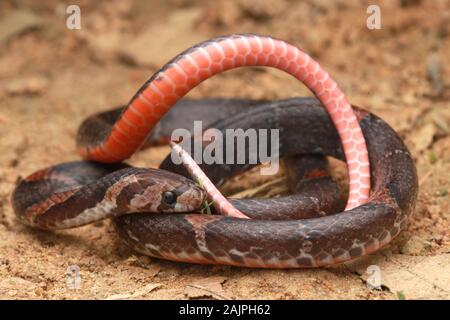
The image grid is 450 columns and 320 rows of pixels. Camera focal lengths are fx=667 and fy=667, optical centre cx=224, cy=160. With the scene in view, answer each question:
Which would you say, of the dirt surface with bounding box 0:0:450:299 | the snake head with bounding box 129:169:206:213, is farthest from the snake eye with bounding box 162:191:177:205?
the dirt surface with bounding box 0:0:450:299

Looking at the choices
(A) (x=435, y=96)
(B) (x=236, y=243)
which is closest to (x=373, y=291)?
(B) (x=236, y=243)

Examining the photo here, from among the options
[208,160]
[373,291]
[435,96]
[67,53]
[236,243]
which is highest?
[67,53]

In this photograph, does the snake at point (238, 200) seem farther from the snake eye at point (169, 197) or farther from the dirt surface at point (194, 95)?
the dirt surface at point (194, 95)

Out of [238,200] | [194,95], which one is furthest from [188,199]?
[194,95]

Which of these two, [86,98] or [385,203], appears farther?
[86,98]

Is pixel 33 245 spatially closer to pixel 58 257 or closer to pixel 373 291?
pixel 58 257

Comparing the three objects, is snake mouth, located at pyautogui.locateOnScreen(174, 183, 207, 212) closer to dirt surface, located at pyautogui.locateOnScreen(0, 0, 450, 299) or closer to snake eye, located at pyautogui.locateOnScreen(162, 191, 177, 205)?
snake eye, located at pyautogui.locateOnScreen(162, 191, 177, 205)
